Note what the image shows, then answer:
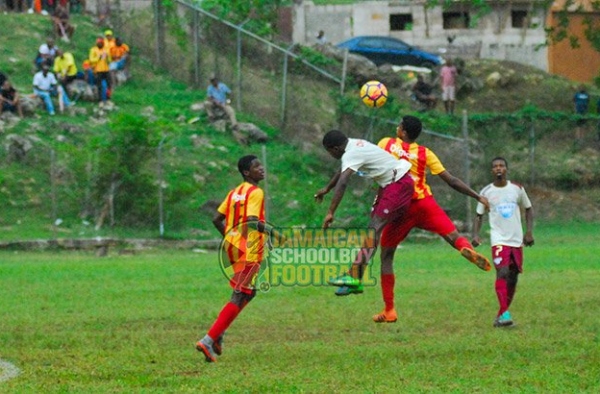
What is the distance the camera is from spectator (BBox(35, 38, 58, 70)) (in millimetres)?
35703

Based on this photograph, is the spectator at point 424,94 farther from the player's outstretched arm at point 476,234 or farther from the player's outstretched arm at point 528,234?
the player's outstretched arm at point 476,234

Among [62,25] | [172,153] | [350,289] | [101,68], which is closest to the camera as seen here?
[350,289]

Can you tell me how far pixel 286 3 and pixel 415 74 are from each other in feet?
19.2

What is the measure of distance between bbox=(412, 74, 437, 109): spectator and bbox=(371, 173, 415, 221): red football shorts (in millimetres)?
24562

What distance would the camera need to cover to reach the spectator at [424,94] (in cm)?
3872

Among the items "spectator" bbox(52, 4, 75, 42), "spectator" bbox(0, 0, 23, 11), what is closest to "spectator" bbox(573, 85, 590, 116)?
"spectator" bbox(52, 4, 75, 42)

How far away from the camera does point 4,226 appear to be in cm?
2920

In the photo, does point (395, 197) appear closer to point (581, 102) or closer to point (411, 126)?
point (411, 126)

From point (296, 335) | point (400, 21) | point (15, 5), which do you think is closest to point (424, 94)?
point (400, 21)

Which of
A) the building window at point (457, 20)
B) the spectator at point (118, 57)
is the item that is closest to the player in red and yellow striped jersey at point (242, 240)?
the spectator at point (118, 57)

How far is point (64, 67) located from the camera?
1390 inches

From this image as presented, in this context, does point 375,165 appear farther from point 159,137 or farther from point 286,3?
point 286,3

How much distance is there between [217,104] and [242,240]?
76.9ft

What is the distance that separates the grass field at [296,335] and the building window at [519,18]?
1115 inches
